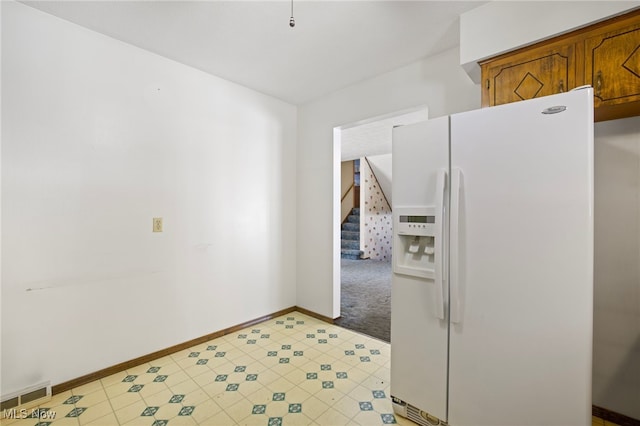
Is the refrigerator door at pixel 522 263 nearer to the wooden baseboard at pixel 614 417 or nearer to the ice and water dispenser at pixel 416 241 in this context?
the ice and water dispenser at pixel 416 241

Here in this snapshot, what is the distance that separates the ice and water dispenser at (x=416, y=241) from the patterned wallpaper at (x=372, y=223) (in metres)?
5.99

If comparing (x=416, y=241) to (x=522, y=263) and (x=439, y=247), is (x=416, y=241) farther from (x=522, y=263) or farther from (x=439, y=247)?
(x=522, y=263)

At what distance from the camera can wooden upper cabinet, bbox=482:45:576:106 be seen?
1627mm

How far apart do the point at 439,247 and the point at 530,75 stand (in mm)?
1208

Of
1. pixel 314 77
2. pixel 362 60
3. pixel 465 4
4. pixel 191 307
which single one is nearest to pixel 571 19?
pixel 465 4

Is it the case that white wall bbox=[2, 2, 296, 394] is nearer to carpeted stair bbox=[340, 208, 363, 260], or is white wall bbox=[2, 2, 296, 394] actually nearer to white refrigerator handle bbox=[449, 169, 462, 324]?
white refrigerator handle bbox=[449, 169, 462, 324]

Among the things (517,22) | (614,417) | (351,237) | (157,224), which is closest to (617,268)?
(614,417)

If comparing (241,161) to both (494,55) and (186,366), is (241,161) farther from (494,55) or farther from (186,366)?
(494,55)

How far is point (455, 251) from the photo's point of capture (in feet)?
5.03

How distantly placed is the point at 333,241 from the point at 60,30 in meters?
2.85

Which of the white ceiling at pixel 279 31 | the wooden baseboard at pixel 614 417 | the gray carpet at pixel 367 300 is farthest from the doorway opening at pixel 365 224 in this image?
the wooden baseboard at pixel 614 417

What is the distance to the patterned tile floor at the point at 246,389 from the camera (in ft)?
5.85

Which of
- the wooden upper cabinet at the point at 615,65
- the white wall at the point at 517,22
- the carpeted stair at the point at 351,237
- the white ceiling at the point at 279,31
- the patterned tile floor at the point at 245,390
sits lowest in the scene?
the patterned tile floor at the point at 245,390

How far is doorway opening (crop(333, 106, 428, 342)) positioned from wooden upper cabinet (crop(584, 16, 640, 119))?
3.96 ft
